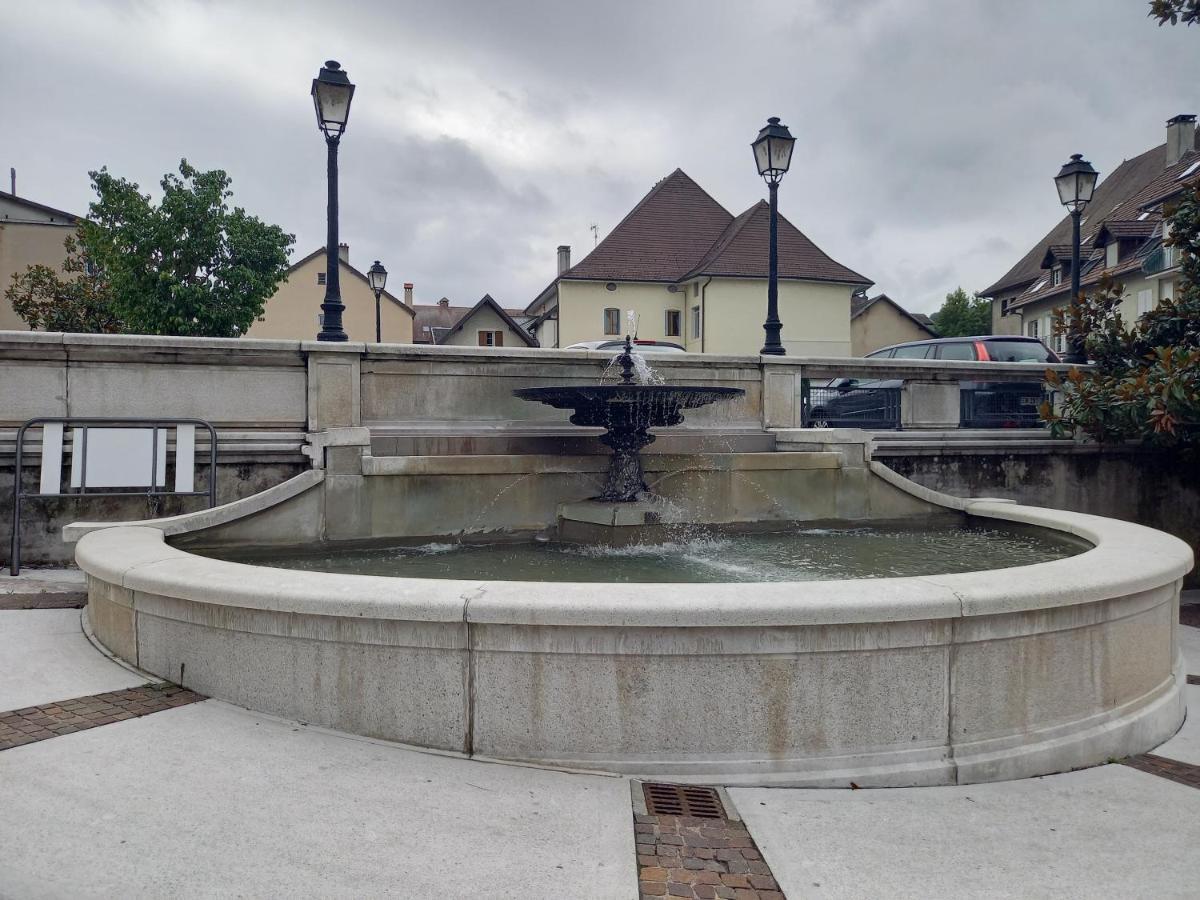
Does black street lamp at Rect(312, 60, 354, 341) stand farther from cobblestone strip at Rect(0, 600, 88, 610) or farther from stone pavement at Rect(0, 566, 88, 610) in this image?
cobblestone strip at Rect(0, 600, 88, 610)

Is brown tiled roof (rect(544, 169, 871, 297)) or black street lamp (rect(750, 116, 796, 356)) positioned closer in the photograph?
black street lamp (rect(750, 116, 796, 356))

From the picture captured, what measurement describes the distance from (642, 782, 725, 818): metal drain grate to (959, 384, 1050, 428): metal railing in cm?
937

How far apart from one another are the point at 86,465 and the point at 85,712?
462 centimetres

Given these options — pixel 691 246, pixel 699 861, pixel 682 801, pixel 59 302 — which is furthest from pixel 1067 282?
pixel 699 861

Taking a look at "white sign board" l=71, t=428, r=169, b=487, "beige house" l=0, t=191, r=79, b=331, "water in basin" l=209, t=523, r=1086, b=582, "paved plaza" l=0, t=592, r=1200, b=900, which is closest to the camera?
"paved plaza" l=0, t=592, r=1200, b=900

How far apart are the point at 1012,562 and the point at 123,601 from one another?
239 inches

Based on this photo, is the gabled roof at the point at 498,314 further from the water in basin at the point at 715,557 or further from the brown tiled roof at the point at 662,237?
the water in basin at the point at 715,557

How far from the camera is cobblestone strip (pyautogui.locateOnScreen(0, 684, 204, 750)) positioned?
366 centimetres

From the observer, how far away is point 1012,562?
21.0ft

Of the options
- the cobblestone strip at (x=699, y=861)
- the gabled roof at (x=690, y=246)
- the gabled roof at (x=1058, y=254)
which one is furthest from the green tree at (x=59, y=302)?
the gabled roof at (x=1058, y=254)

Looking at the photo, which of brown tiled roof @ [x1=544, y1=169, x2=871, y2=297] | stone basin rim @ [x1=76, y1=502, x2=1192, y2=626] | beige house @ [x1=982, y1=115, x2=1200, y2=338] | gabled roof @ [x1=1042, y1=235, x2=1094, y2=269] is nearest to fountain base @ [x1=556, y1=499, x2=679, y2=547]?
stone basin rim @ [x1=76, y1=502, x2=1192, y2=626]

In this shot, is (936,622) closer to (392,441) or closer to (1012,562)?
(1012,562)

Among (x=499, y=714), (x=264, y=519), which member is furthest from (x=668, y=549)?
(x=499, y=714)

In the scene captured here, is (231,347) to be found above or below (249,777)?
above
